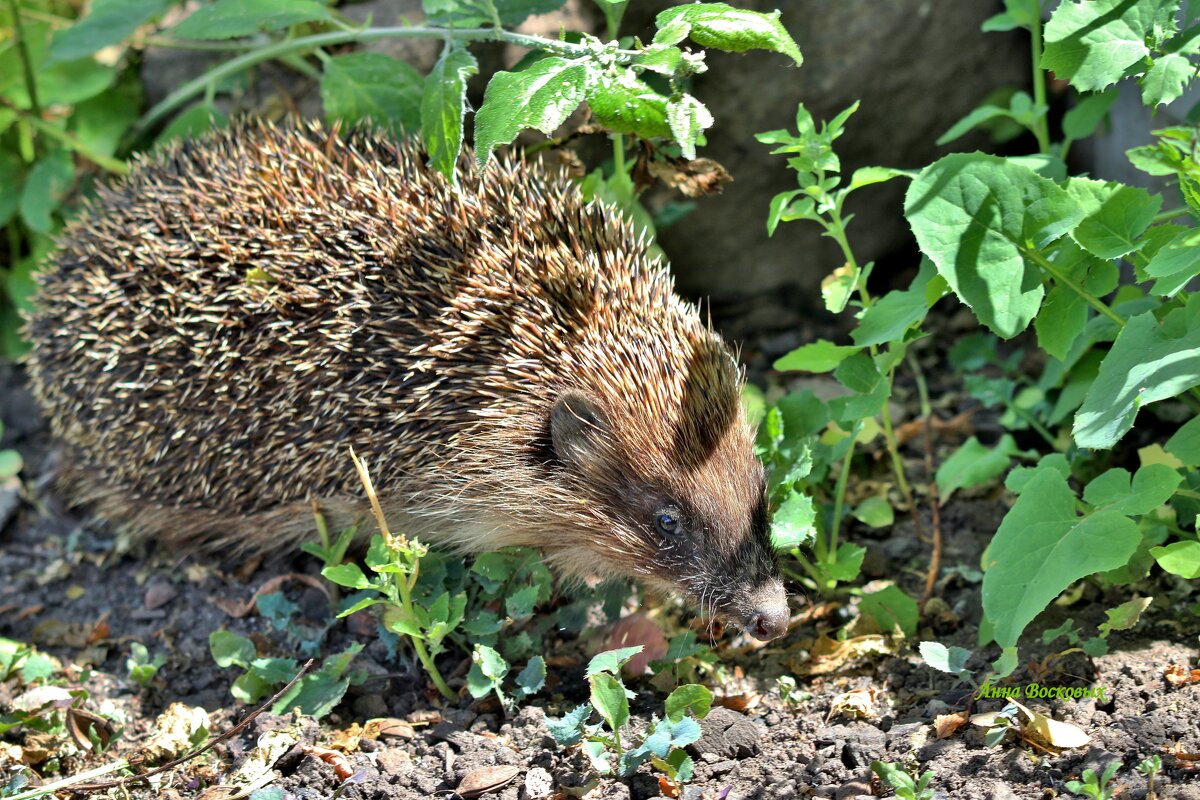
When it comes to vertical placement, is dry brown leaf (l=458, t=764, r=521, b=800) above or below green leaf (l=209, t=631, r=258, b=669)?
below

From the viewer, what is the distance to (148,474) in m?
5.04

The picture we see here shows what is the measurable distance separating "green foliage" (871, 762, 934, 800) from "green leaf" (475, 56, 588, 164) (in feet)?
7.47

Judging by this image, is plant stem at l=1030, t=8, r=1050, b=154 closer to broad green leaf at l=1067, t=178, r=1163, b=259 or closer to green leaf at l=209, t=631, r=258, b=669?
broad green leaf at l=1067, t=178, r=1163, b=259

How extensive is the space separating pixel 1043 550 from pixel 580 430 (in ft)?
5.69

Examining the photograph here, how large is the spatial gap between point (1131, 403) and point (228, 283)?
3.42 metres

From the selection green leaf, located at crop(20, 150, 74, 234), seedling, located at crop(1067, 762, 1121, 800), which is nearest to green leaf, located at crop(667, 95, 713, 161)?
seedling, located at crop(1067, 762, 1121, 800)

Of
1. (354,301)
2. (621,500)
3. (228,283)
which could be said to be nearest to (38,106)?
(228,283)

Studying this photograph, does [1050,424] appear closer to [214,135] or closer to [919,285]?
[919,285]

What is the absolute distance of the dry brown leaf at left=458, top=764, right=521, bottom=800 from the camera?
3.60 meters

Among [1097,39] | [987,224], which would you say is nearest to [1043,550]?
[987,224]

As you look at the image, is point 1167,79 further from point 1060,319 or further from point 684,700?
point 684,700

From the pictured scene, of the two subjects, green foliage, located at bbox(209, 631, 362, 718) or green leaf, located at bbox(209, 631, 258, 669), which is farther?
green leaf, located at bbox(209, 631, 258, 669)

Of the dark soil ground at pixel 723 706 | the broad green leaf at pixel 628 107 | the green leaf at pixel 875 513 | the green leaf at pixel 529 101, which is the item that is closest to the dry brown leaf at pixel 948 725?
the dark soil ground at pixel 723 706

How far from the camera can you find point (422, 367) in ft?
14.4
